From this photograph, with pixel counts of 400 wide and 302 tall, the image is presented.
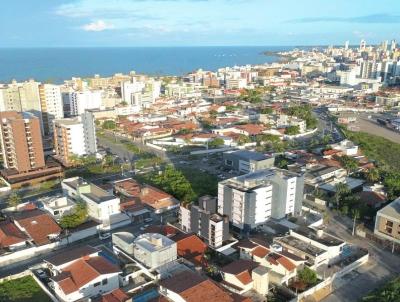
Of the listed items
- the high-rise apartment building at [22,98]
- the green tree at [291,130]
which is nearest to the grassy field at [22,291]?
the high-rise apartment building at [22,98]

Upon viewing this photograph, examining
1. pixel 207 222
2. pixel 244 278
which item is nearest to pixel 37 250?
pixel 207 222

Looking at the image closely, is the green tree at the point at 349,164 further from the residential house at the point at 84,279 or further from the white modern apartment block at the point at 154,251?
the residential house at the point at 84,279

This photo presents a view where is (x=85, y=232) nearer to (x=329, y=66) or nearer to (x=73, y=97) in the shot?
(x=73, y=97)

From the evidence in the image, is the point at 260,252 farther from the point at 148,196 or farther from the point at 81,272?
the point at 148,196

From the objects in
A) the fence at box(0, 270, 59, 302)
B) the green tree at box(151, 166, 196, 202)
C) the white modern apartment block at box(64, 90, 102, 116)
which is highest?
the white modern apartment block at box(64, 90, 102, 116)

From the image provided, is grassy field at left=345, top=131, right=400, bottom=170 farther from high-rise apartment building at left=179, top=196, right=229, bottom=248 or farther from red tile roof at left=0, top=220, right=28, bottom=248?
red tile roof at left=0, top=220, right=28, bottom=248

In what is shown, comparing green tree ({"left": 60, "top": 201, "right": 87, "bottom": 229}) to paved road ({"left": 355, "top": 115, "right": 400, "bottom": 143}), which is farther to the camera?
paved road ({"left": 355, "top": 115, "right": 400, "bottom": 143})

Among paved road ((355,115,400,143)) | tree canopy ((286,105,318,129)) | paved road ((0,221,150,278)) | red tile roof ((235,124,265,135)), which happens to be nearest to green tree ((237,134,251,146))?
red tile roof ((235,124,265,135))
